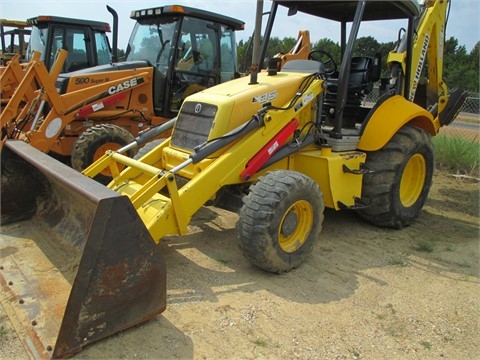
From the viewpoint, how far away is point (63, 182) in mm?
3119

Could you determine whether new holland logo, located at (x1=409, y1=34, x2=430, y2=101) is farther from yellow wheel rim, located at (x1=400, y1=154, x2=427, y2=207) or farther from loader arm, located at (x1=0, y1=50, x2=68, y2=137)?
loader arm, located at (x1=0, y1=50, x2=68, y2=137)

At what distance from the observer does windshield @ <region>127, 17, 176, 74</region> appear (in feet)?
22.9

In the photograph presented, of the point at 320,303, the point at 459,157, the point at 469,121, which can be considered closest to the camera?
the point at 320,303

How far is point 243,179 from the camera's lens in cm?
393

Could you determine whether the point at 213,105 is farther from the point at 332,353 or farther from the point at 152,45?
the point at 152,45

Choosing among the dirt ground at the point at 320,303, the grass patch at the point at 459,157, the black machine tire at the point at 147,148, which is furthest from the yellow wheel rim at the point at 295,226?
the grass patch at the point at 459,157

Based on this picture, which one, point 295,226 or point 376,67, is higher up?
point 376,67

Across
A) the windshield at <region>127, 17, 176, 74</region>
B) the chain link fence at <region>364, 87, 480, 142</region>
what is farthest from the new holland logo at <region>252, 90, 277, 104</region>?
the chain link fence at <region>364, 87, 480, 142</region>

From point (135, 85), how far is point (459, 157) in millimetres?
5961

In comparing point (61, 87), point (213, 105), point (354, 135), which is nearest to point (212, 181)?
point (213, 105)

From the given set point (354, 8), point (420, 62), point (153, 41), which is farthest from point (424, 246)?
point (153, 41)

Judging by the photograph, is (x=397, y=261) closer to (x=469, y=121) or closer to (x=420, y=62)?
(x=420, y=62)

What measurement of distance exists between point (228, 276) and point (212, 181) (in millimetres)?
795

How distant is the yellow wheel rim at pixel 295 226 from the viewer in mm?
3772
